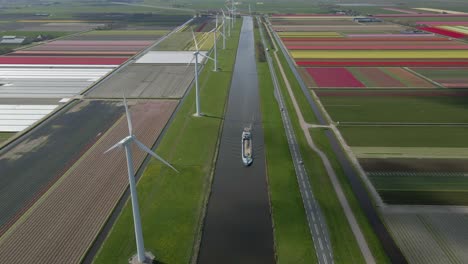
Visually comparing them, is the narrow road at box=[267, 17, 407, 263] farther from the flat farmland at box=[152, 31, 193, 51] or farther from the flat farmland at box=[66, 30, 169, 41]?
the flat farmland at box=[66, 30, 169, 41]

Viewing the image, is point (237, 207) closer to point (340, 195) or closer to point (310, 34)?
point (340, 195)

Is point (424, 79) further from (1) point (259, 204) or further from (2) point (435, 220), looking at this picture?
(1) point (259, 204)

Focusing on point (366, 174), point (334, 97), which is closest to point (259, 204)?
point (366, 174)

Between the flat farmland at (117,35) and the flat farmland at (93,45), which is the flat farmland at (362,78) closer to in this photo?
the flat farmland at (93,45)

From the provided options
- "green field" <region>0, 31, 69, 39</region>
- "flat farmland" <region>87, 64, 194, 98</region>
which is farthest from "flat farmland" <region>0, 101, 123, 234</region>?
"green field" <region>0, 31, 69, 39</region>

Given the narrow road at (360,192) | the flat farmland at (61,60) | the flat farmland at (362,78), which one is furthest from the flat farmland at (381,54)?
the flat farmland at (61,60)
